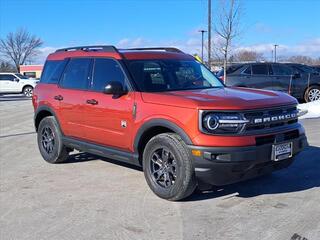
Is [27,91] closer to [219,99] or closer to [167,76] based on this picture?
[167,76]

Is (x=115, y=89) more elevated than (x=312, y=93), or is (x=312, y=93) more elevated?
(x=115, y=89)

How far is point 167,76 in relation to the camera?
621 centimetres

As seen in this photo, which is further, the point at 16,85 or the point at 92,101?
the point at 16,85

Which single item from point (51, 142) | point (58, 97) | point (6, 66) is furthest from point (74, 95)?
point (6, 66)

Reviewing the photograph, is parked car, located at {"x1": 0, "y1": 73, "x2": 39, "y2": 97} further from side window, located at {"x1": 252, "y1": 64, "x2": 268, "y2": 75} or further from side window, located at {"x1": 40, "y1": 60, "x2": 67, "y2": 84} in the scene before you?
side window, located at {"x1": 40, "y1": 60, "x2": 67, "y2": 84}

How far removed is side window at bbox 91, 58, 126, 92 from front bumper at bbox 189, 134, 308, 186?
5.73 ft

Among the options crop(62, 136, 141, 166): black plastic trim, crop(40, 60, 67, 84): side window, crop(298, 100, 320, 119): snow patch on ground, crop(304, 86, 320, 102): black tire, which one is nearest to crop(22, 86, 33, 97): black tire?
crop(304, 86, 320, 102): black tire

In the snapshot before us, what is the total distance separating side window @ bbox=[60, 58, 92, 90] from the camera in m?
6.84

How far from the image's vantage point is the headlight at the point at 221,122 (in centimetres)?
489

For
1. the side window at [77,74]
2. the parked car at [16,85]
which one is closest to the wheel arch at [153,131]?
the side window at [77,74]

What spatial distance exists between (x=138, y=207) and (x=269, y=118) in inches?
72.0

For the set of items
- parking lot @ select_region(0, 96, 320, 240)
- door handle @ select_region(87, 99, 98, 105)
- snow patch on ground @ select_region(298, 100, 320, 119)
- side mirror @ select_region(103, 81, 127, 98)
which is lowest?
snow patch on ground @ select_region(298, 100, 320, 119)

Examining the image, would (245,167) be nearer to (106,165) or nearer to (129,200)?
(129,200)

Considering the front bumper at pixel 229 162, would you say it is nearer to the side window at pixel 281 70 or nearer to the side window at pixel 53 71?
the side window at pixel 53 71
